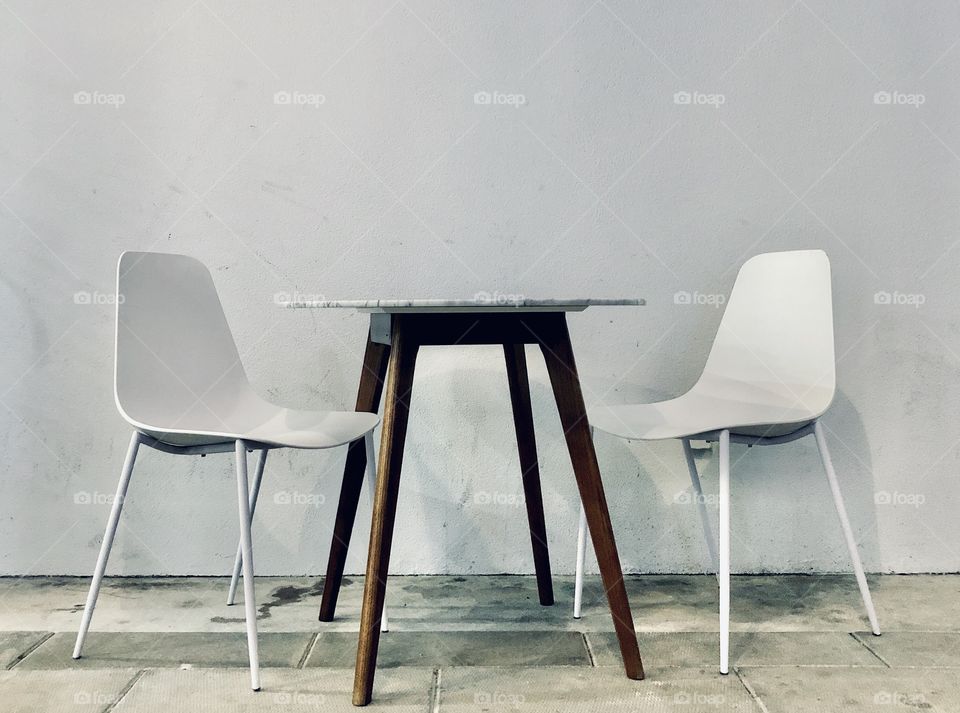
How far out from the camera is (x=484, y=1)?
7.50 ft

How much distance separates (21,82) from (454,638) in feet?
6.59

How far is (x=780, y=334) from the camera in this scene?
204cm

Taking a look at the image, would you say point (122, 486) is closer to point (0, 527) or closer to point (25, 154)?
point (0, 527)

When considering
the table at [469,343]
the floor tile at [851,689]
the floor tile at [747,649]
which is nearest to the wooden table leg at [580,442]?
the table at [469,343]

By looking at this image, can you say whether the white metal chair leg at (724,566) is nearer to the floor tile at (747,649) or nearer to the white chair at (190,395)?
the floor tile at (747,649)

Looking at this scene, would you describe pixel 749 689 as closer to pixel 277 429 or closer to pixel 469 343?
pixel 469 343

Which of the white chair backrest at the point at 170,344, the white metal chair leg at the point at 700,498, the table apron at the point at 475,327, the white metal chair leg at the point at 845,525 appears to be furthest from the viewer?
the white metal chair leg at the point at 700,498

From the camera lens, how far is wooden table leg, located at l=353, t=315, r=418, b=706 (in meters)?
1.53

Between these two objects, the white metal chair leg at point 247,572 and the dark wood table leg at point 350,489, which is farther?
the dark wood table leg at point 350,489

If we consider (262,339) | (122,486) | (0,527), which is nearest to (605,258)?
(262,339)

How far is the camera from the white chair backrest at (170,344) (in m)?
1.73

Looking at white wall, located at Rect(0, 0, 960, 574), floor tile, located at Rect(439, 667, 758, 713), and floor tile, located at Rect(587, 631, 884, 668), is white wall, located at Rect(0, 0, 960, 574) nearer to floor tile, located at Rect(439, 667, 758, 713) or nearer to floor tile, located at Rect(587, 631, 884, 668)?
floor tile, located at Rect(587, 631, 884, 668)

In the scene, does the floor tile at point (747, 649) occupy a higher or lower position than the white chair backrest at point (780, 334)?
lower

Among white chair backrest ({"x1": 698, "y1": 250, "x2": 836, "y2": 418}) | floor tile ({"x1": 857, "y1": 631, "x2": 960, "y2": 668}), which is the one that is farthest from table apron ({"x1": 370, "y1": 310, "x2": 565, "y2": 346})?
floor tile ({"x1": 857, "y1": 631, "x2": 960, "y2": 668})
